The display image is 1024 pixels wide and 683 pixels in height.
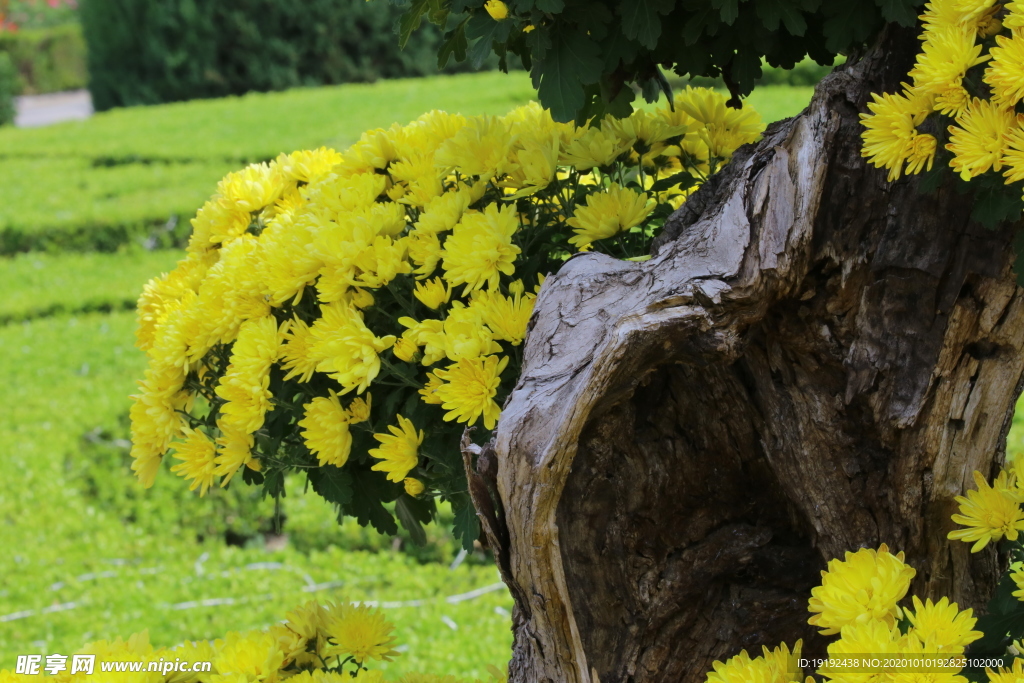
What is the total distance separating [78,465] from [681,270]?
451cm

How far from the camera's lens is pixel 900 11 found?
4.74 feet

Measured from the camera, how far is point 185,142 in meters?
10.2

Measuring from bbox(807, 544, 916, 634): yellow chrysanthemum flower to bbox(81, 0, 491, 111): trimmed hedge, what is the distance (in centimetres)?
1389

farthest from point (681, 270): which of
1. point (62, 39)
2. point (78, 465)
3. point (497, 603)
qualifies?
point (62, 39)

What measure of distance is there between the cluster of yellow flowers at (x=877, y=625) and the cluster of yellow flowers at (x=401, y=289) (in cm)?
58

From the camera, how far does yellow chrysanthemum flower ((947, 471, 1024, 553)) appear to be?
1327 millimetres

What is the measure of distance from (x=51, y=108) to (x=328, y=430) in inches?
806

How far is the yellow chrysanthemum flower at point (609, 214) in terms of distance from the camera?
5.40ft

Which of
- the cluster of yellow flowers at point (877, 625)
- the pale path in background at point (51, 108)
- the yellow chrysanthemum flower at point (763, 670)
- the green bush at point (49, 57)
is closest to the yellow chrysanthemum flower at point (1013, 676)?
the cluster of yellow flowers at point (877, 625)

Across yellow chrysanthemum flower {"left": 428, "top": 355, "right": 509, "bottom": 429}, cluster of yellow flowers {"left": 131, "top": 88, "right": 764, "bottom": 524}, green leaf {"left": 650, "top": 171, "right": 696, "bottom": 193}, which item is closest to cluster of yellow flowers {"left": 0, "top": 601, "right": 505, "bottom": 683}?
cluster of yellow flowers {"left": 131, "top": 88, "right": 764, "bottom": 524}

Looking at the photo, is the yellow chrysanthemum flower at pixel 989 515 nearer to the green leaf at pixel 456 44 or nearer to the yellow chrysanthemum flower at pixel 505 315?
the yellow chrysanthemum flower at pixel 505 315

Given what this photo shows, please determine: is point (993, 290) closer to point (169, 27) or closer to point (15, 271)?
point (15, 271)

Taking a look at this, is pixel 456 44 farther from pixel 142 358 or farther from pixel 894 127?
pixel 142 358

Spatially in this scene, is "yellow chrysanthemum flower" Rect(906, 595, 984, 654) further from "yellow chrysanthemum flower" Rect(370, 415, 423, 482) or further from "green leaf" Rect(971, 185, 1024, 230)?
"yellow chrysanthemum flower" Rect(370, 415, 423, 482)
